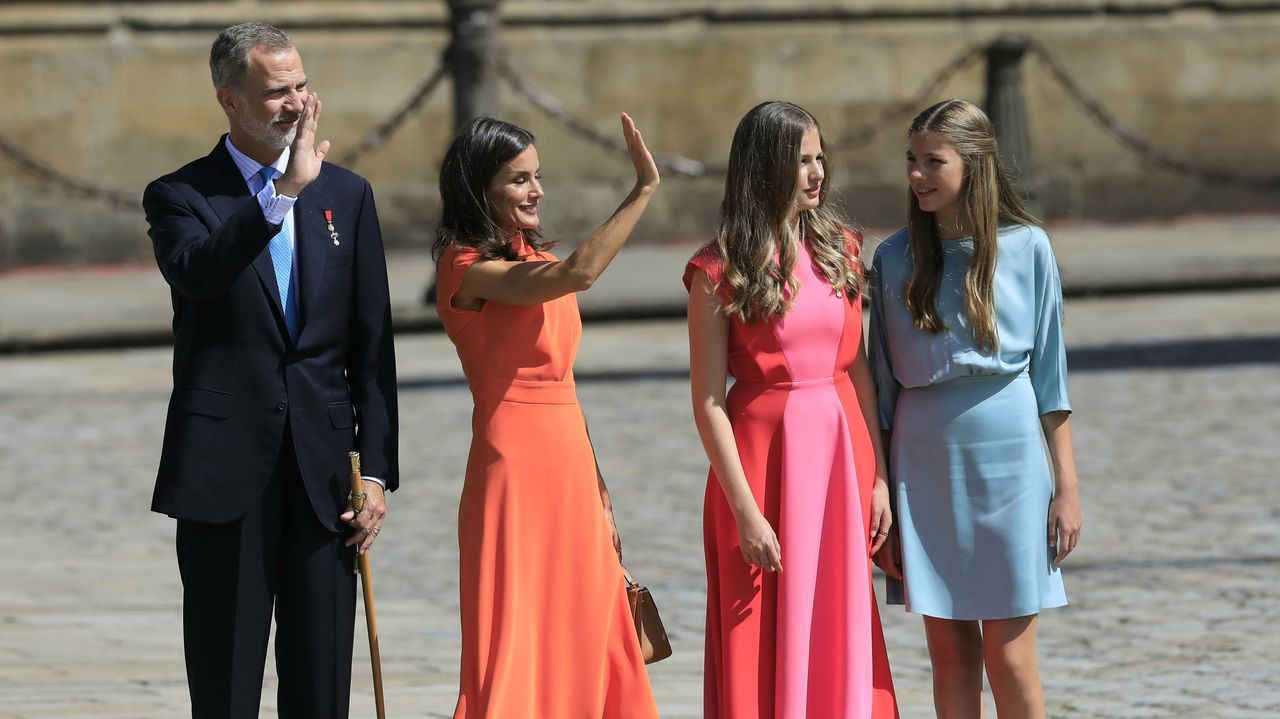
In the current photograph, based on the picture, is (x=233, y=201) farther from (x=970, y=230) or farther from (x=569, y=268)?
(x=970, y=230)

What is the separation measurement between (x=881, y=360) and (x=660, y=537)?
12.6ft

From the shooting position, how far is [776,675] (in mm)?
4652

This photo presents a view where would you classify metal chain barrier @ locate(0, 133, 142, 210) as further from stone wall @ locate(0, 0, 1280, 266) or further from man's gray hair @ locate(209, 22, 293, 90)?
man's gray hair @ locate(209, 22, 293, 90)

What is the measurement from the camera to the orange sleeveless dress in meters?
4.65

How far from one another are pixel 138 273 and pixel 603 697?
50.8 feet

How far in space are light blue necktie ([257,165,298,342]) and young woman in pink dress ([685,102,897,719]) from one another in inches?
32.5

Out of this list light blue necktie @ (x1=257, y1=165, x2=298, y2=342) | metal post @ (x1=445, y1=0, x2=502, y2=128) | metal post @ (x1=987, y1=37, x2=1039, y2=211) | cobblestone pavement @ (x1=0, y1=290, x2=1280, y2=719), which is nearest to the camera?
light blue necktie @ (x1=257, y1=165, x2=298, y2=342)

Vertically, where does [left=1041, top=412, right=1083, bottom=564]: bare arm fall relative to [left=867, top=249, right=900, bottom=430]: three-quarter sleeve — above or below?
below

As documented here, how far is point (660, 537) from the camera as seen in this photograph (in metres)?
8.55

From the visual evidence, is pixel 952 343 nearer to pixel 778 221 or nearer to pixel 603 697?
pixel 778 221

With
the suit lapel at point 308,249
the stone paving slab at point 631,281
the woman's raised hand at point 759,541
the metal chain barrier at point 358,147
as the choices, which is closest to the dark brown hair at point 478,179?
the suit lapel at point 308,249

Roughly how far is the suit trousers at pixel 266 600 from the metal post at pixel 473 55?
11970 millimetres

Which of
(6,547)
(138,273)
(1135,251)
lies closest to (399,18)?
(138,273)

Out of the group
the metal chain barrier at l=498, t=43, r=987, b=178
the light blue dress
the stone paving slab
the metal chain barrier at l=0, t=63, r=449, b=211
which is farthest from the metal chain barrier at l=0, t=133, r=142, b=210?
the light blue dress
